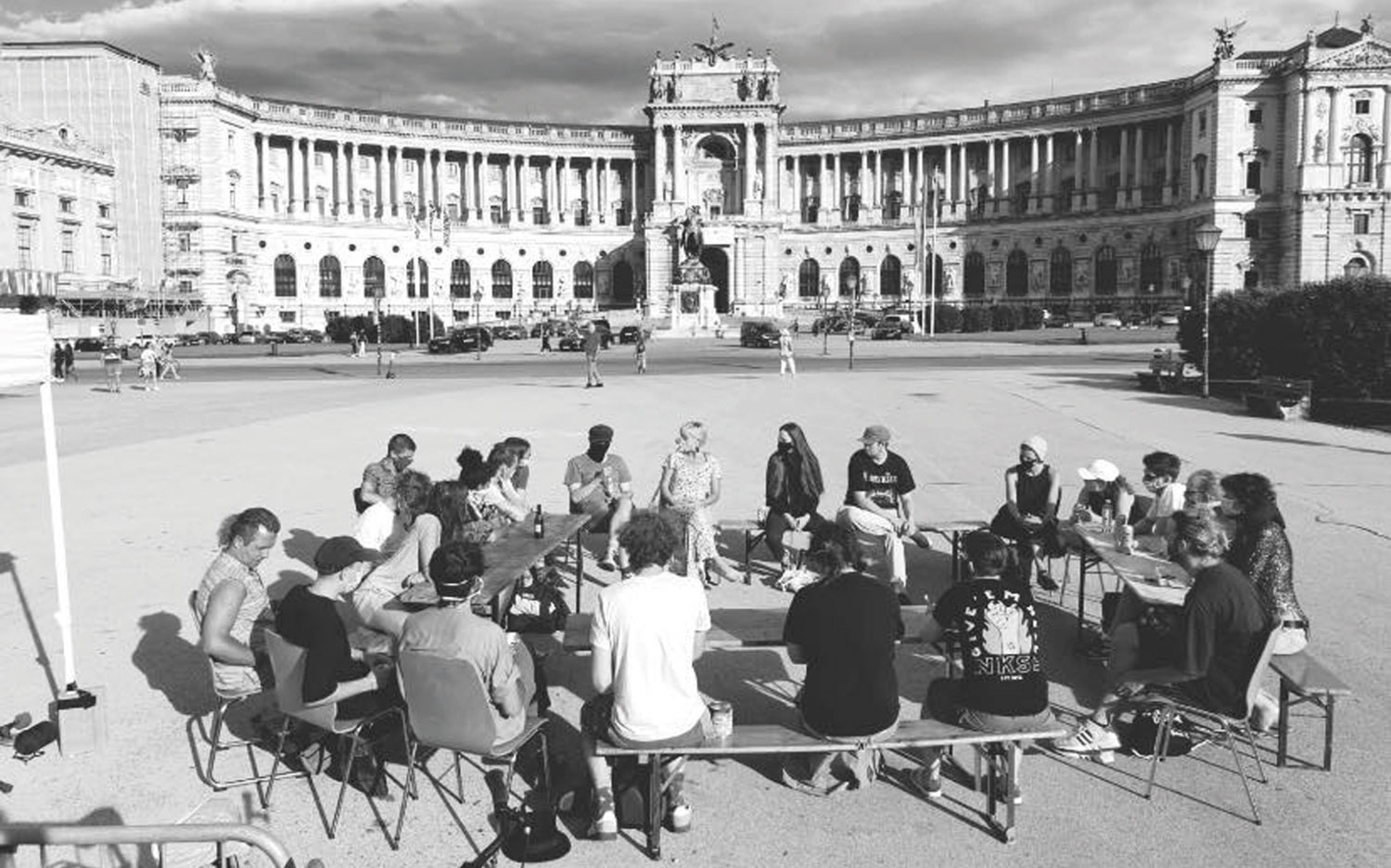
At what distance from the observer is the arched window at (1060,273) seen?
10006 centimetres

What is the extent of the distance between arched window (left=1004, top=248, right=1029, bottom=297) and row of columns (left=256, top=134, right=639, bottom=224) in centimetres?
3634

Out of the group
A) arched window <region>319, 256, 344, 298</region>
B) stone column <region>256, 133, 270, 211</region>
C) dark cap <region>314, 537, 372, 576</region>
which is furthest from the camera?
arched window <region>319, 256, 344, 298</region>

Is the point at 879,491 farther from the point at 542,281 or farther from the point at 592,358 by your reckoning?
the point at 542,281

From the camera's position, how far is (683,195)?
345 feet

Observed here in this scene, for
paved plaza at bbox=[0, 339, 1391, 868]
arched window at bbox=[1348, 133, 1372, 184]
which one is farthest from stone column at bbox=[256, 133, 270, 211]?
arched window at bbox=[1348, 133, 1372, 184]

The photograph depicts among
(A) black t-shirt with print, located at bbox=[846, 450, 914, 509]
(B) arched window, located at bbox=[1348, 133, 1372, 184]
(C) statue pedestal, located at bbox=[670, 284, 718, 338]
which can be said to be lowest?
(A) black t-shirt with print, located at bbox=[846, 450, 914, 509]

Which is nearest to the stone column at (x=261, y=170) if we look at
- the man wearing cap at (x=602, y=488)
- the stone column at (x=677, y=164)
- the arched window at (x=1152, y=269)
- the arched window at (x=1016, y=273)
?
the stone column at (x=677, y=164)

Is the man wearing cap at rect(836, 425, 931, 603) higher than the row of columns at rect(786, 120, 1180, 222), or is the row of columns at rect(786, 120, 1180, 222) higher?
the row of columns at rect(786, 120, 1180, 222)

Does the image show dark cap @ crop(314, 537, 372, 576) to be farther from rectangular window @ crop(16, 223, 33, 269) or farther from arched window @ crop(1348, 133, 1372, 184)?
arched window @ crop(1348, 133, 1372, 184)

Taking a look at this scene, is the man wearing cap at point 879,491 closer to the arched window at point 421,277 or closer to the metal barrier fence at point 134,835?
the metal barrier fence at point 134,835

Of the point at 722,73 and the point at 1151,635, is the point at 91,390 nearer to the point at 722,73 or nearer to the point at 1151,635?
the point at 1151,635

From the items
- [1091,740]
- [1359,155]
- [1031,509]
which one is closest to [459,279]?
[1359,155]

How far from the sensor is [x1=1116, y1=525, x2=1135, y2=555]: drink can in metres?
9.62

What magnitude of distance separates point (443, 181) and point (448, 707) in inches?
4155
